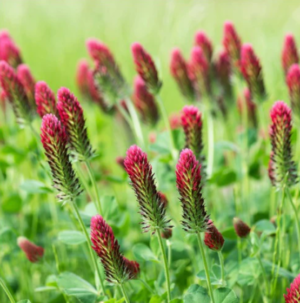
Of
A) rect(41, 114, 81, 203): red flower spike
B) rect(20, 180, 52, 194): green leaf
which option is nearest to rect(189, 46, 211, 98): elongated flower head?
rect(20, 180, 52, 194): green leaf

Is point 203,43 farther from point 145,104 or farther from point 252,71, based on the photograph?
point 252,71

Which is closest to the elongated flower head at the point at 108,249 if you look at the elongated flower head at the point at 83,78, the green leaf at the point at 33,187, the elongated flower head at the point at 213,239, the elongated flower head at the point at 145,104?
the elongated flower head at the point at 213,239

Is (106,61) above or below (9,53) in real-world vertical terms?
below

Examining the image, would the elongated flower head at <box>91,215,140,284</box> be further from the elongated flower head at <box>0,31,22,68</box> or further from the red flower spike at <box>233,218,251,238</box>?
the elongated flower head at <box>0,31,22,68</box>

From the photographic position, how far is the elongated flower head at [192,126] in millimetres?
1976

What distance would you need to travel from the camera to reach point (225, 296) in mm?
1617

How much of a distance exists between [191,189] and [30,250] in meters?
0.92

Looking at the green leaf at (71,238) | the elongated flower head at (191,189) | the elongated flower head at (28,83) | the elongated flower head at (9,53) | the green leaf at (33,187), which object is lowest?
the green leaf at (71,238)

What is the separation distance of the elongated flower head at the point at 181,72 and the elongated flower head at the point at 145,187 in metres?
1.32

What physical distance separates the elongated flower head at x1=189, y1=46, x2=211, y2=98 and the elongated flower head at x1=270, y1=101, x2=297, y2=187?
994 millimetres

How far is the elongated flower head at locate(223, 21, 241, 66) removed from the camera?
2678 mm

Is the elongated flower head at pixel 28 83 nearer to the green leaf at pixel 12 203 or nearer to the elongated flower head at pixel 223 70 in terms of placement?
the green leaf at pixel 12 203

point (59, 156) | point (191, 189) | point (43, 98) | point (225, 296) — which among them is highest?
point (43, 98)

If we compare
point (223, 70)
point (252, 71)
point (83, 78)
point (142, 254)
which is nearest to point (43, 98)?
point (142, 254)
